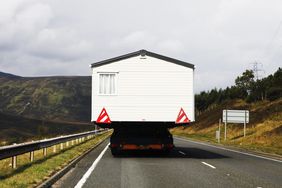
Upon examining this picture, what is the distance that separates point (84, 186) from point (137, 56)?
30.1 feet

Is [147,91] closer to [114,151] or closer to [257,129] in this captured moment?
[114,151]

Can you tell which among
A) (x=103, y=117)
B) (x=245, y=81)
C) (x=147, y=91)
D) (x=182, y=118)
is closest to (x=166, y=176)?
(x=182, y=118)

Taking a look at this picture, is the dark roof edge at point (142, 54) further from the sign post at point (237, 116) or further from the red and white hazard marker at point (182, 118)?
the sign post at point (237, 116)

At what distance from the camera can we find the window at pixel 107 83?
18.4 meters

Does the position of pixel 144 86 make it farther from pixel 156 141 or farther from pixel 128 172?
pixel 128 172

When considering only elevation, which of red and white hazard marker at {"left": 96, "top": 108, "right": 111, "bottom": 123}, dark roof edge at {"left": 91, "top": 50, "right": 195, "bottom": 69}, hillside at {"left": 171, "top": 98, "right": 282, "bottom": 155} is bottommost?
hillside at {"left": 171, "top": 98, "right": 282, "bottom": 155}

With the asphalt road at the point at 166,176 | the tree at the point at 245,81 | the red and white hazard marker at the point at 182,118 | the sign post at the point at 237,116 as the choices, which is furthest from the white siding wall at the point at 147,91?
the tree at the point at 245,81

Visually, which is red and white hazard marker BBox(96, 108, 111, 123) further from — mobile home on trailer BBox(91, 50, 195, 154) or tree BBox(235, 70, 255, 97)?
tree BBox(235, 70, 255, 97)

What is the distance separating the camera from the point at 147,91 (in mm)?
18453

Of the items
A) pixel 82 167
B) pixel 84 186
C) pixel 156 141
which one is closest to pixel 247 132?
pixel 156 141

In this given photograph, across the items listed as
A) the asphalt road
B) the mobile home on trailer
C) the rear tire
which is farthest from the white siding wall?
the asphalt road

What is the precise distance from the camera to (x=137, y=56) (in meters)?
Answer: 18.7

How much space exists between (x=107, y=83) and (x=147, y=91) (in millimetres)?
1705

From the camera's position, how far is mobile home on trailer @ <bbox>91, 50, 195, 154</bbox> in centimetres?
1809
